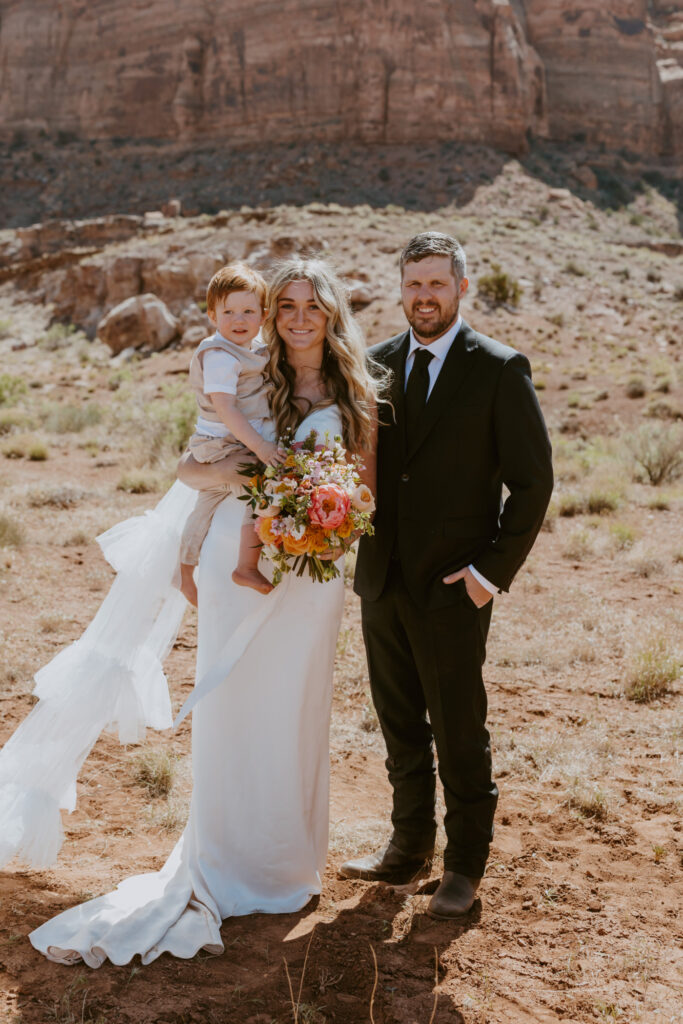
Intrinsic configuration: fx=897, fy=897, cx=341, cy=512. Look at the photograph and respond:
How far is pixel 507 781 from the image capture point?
207 inches

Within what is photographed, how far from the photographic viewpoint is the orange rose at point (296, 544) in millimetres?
3256

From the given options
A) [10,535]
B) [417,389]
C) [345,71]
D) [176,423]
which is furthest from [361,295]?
[345,71]

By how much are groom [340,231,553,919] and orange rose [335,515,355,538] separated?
434 millimetres

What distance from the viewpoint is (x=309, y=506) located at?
3234 mm

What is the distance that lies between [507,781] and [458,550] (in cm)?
222

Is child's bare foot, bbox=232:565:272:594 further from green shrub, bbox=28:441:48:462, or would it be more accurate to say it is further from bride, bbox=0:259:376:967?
green shrub, bbox=28:441:48:462

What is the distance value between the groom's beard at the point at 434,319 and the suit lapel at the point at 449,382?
3.8 inches

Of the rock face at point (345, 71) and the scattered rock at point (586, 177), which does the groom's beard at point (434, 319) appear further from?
the scattered rock at point (586, 177)

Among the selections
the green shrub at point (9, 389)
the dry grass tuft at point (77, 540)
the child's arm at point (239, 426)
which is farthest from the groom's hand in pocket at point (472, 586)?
the green shrub at point (9, 389)

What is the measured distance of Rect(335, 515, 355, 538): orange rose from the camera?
3.29m

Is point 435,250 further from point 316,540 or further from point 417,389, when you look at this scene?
point 316,540

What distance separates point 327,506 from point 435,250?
3.59ft

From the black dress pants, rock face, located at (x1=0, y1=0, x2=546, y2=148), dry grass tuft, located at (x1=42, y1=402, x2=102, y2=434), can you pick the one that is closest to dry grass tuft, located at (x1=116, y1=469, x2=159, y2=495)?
dry grass tuft, located at (x1=42, y1=402, x2=102, y2=434)

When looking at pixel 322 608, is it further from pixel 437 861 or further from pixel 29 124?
pixel 29 124
